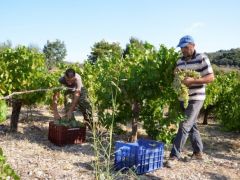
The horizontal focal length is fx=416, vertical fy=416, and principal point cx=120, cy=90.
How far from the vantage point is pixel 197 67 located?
5.87 m

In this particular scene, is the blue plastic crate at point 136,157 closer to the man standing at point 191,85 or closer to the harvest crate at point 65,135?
the man standing at point 191,85

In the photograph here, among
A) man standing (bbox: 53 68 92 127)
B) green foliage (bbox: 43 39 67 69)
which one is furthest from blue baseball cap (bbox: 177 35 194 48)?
green foliage (bbox: 43 39 67 69)

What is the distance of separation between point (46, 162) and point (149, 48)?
2.60 m

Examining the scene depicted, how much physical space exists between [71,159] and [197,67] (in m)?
2.24

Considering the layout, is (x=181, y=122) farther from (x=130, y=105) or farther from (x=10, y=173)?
(x=10, y=173)

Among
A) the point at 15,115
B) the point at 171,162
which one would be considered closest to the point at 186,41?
the point at 171,162

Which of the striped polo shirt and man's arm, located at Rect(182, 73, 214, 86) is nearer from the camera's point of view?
man's arm, located at Rect(182, 73, 214, 86)

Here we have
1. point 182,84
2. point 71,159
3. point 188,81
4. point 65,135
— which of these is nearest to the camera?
point 182,84

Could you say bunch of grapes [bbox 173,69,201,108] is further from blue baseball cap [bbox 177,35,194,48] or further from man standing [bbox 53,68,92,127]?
man standing [bbox 53,68,92,127]

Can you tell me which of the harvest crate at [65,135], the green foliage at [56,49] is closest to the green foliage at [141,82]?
the harvest crate at [65,135]

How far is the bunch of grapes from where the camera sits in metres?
5.39

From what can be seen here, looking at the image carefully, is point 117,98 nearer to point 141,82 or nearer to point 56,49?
point 141,82

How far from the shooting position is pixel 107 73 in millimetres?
Answer: 7109

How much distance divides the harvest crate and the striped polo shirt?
2.24 metres
